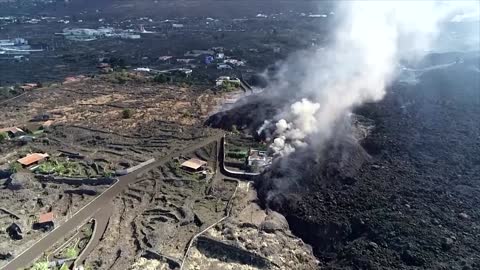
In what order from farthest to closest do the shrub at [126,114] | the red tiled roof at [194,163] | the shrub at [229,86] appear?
the shrub at [229,86], the shrub at [126,114], the red tiled roof at [194,163]

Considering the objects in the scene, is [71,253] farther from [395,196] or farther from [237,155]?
[395,196]

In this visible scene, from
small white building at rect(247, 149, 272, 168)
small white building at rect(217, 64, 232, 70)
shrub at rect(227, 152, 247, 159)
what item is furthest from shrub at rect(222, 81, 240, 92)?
small white building at rect(247, 149, 272, 168)

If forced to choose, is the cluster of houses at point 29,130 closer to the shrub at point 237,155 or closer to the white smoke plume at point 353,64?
the shrub at point 237,155

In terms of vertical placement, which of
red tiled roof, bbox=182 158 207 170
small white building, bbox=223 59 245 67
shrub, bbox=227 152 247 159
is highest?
small white building, bbox=223 59 245 67

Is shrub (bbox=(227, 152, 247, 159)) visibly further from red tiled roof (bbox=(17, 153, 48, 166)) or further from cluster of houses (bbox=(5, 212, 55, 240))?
red tiled roof (bbox=(17, 153, 48, 166))

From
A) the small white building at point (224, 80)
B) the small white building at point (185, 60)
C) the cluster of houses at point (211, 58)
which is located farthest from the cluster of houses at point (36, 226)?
the small white building at point (185, 60)

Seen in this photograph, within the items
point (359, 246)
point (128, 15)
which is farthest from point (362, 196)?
point (128, 15)

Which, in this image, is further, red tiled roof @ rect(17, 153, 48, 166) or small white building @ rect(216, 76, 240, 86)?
small white building @ rect(216, 76, 240, 86)
